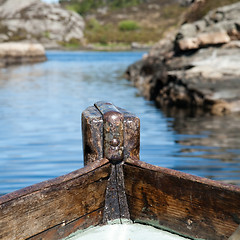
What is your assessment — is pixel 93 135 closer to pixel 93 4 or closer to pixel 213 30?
pixel 213 30

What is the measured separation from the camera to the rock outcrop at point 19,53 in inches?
1839

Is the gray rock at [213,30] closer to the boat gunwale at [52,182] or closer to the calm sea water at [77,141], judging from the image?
the calm sea water at [77,141]

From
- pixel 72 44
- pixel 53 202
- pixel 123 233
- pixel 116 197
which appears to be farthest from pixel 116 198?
pixel 72 44

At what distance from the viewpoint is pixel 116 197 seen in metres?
3.31

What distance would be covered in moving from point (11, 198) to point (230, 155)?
6.06 metres

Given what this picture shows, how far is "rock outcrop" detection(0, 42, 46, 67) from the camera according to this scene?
46.7 meters

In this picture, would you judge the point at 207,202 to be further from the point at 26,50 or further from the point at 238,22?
the point at 26,50

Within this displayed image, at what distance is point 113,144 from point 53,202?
637mm

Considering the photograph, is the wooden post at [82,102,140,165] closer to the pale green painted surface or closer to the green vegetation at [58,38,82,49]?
the pale green painted surface

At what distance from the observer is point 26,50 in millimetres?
48875

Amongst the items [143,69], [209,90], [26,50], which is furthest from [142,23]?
[209,90]

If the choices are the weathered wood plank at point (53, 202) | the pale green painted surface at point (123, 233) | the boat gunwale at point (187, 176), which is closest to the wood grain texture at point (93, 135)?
the weathered wood plank at point (53, 202)

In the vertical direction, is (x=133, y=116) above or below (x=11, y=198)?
above

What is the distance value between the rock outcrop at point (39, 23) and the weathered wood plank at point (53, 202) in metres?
105
